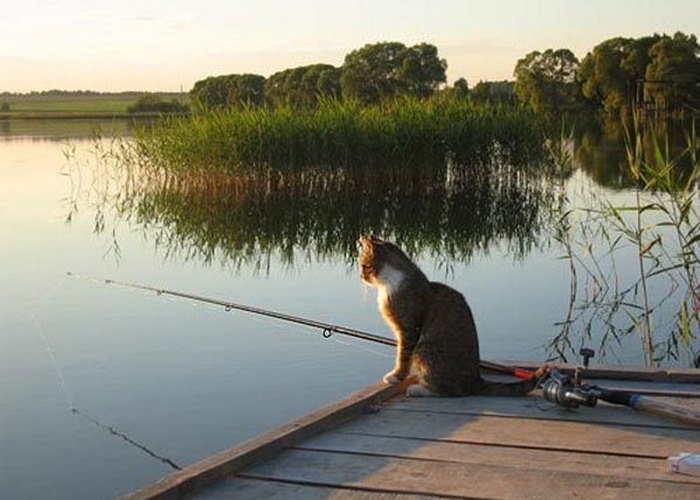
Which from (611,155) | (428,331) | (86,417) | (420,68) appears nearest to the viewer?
(428,331)

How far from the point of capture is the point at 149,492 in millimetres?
3695

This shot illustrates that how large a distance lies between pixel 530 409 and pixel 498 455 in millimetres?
732

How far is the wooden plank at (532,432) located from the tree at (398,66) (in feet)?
239

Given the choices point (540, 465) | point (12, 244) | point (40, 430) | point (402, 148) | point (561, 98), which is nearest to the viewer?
point (540, 465)

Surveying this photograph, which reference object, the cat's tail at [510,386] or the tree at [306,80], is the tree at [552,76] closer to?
the tree at [306,80]

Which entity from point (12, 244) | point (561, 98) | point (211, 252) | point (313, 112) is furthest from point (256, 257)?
point (561, 98)

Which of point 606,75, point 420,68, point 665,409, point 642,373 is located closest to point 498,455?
point 665,409

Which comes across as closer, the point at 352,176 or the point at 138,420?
the point at 138,420

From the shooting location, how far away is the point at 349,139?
62.2 ft

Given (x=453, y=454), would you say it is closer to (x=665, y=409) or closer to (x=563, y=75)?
(x=665, y=409)

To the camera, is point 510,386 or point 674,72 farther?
point 674,72

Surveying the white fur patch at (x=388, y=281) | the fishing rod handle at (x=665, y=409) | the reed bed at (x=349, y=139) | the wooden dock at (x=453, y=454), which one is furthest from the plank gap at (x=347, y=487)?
the reed bed at (x=349, y=139)

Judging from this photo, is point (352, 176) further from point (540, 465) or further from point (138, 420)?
point (540, 465)

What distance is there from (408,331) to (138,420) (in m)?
2.47
